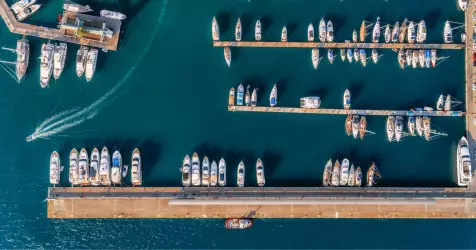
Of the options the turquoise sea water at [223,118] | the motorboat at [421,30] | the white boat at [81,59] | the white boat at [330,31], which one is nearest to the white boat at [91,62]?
the white boat at [81,59]

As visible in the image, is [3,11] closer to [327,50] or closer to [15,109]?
[15,109]

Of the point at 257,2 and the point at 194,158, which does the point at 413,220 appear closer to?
the point at 194,158

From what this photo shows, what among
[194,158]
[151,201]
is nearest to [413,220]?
[194,158]

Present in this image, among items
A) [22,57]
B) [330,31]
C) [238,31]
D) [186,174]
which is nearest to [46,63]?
[22,57]

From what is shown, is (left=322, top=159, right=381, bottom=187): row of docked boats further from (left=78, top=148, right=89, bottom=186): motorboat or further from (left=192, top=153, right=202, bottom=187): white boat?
(left=78, top=148, right=89, bottom=186): motorboat

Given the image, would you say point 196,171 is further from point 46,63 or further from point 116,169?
point 46,63

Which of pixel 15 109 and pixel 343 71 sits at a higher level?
pixel 343 71

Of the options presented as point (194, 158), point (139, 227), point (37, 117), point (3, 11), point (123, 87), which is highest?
point (3, 11)
